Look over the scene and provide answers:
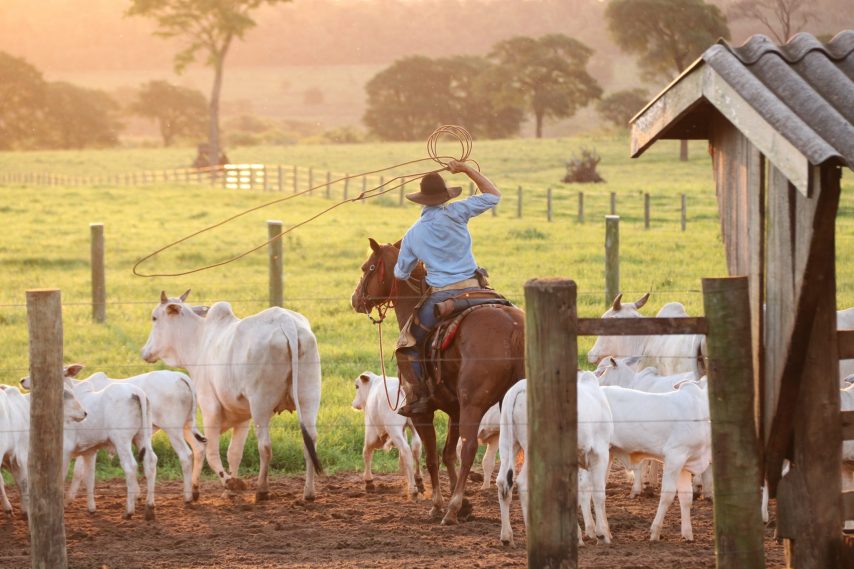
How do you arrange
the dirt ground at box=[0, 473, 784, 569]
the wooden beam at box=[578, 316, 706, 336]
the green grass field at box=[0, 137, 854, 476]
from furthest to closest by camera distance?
the green grass field at box=[0, 137, 854, 476], the dirt ground at box=[0, 473, 784, 569], the wooden beam at box=[578, 316, 706, 336]

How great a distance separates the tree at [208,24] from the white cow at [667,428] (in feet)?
154

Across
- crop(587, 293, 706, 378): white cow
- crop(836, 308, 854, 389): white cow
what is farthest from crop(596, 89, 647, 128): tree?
crop(836, 308, 854, 389): white cow

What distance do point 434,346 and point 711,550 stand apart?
2526mm

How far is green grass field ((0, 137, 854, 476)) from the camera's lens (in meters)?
14.5

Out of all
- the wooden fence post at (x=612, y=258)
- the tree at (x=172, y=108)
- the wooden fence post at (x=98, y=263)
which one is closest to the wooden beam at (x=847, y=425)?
the wooden fence post at (x=612, y=258)

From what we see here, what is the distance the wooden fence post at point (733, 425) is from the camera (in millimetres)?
5793

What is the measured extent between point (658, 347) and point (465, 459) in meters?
3.47

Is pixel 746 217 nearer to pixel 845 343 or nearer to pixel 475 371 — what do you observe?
pixel 845 343

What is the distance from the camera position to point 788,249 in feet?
19.0

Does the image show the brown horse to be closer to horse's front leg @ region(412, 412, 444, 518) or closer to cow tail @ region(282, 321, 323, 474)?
horse's front leg @ region(412, 412, 444, 518)

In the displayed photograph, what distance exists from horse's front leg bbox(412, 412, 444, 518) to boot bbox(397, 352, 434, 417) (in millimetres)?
211

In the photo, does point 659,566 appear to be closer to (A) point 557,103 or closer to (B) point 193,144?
(A) point 557,103

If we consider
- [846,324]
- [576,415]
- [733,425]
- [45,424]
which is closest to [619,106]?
[846,324]

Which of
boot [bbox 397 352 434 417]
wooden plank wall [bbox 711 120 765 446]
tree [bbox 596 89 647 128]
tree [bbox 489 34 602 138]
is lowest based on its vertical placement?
boot [bbox 397 352 434 417]
